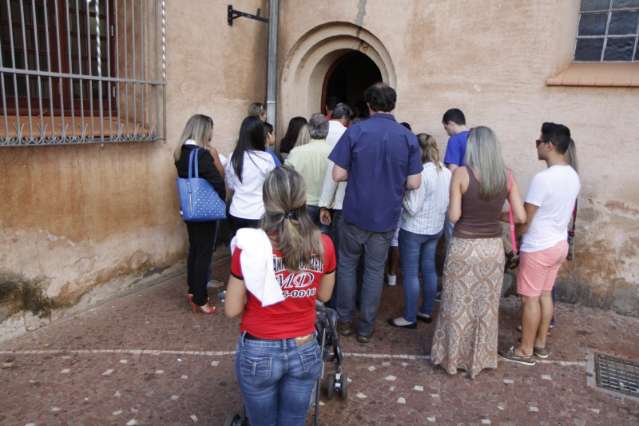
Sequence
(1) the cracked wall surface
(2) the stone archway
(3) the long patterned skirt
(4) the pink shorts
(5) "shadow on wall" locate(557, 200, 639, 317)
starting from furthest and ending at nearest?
(2) the stone archway < (5) "shadow on wall" locate(557, 200, 639, 317) < (1) the cracked wall surface < (4) the pink shorts < (3) the long patterned skirt

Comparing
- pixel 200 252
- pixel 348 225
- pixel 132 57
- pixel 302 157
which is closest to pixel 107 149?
pixel 132 57

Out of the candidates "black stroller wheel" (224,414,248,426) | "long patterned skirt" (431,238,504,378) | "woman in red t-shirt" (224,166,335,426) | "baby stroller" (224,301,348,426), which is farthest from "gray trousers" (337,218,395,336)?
"woman in red t-shirt" (224,166,335,426)

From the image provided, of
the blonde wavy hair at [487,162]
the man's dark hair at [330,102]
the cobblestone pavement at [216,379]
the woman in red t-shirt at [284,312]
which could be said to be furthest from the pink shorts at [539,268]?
the man's dark hair at [330,102]

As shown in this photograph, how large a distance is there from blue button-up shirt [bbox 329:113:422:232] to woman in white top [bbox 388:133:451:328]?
1.11 feet

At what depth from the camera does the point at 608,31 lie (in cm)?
525

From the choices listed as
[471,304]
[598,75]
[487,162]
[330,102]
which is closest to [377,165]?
[487,162]

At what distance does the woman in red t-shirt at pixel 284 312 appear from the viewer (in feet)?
7.38

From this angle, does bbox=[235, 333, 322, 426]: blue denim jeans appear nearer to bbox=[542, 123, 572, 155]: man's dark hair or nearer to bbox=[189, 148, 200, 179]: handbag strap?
bbox=[189, 148, 200, 179]: handbag strap

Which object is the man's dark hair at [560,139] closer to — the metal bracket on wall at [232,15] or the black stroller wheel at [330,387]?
the black stroller wheel at [330,387]

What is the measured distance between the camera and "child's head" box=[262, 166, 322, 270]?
7.33 ft

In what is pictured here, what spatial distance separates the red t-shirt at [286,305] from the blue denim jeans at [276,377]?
0.05 metres

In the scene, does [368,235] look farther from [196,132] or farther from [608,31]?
[608,31]

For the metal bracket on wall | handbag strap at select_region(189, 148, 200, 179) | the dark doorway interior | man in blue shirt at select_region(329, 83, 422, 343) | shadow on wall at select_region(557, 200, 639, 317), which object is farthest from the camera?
the dark doorway interior

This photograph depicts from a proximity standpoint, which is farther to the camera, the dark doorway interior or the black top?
the dark doorway interior
